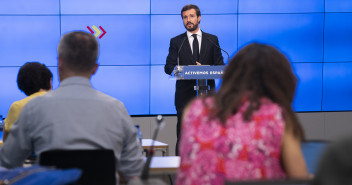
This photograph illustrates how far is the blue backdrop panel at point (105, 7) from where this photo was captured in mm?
6742

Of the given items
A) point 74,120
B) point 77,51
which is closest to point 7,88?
point 77,51

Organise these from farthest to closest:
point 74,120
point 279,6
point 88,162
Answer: point 279,6 < point 74,120 < point 88,162

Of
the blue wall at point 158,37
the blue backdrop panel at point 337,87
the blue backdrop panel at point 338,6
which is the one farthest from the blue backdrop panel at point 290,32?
the blue backdrop panel at point 337,87

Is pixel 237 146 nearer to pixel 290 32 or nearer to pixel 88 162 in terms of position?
pixel 88 162

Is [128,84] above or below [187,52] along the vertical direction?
below

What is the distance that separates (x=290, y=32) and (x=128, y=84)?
2.59m

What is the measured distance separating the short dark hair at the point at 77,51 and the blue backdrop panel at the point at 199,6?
485 centimetres

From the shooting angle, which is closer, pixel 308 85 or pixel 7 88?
pixel 7 88

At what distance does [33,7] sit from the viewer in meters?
6.71

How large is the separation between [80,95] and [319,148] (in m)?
1.02

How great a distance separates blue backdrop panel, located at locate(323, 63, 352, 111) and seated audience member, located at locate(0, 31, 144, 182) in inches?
219

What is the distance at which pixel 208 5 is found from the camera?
22.6 ft

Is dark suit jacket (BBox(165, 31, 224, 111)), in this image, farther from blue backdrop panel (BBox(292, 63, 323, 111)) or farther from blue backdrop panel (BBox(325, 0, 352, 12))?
blue backdrop panel (BBox(325, 0, 352, 12))

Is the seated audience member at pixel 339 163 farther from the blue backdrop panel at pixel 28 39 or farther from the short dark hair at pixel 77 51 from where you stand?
the blue backdrop panel at pixel 28 39
